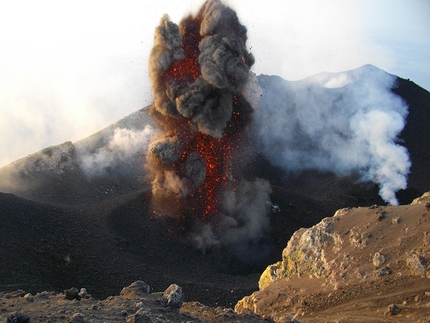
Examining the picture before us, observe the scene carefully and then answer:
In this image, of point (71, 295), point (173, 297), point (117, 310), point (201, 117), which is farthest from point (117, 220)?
point (117, 310)

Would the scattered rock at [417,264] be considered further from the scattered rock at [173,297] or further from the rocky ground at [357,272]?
the scattered rock at [173,297]

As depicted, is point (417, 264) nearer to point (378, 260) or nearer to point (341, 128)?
point (378, 260)

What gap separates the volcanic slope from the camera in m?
25.2

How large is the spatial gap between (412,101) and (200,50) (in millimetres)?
38724

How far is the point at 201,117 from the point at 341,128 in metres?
28.0

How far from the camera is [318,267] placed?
18.1 meters

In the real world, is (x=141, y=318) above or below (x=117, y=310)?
below

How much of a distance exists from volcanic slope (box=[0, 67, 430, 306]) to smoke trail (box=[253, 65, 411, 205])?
1780 mm

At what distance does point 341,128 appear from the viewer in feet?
175

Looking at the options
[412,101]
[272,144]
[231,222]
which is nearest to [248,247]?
[231,222]

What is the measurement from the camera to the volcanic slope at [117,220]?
25234 millimetres

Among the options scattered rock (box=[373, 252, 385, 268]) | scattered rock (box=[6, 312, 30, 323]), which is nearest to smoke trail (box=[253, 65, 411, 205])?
scattered rock (box=[373, 252, 385, 268])

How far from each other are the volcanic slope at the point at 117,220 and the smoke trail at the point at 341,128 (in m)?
→ 1.78

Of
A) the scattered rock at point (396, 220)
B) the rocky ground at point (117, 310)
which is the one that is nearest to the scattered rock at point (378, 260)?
the scattered rock at point (396, 220)
